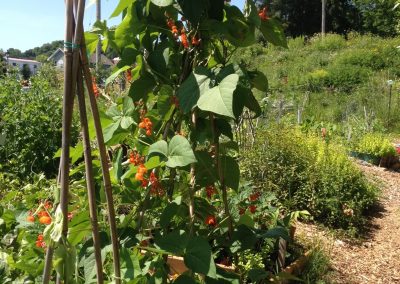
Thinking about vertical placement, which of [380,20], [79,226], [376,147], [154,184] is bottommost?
[376,147]

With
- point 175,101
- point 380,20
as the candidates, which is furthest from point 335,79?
point 380,20

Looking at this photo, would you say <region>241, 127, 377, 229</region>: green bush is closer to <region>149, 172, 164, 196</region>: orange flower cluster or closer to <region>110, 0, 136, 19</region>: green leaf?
→ <region>149, 172, 164, 196</region>: orange flower cluster

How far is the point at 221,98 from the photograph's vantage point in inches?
37.5

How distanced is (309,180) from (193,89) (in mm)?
3242

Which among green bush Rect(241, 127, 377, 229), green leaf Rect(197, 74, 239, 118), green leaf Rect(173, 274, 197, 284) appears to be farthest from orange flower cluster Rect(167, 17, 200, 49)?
green bush Rect(241, 127, 377, 229)

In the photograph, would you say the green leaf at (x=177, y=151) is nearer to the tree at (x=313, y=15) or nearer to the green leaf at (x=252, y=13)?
the green leaf at (x=252, y=13)

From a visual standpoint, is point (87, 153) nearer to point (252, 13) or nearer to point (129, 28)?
point (129, 28)

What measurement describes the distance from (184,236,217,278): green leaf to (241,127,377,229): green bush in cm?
284

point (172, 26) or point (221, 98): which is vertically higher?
point (172, 26)

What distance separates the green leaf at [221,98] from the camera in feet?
3.06

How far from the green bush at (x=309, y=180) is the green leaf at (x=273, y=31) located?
8.89 ft

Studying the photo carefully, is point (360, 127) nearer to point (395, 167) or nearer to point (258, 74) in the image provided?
point (395, 167)

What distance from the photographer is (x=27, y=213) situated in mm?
1490

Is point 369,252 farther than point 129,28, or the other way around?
point 369,252
